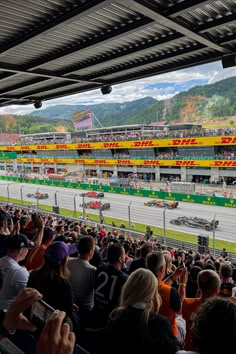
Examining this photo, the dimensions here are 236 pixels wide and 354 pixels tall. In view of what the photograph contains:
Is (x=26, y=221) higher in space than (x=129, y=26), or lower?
lower

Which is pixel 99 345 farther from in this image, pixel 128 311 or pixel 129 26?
pixel 129 26

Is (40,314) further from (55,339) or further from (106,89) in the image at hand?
(106,89)

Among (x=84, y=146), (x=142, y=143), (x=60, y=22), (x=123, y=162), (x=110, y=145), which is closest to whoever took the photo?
(x=60, y=22)

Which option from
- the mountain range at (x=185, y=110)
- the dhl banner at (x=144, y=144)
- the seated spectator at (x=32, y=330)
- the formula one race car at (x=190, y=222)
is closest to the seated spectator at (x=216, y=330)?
the seated spectator at (x=32, y=330)

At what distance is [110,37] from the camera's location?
15.1 feet

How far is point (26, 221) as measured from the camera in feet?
17.6

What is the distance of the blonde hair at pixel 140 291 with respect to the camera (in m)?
1.51

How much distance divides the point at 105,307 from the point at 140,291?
0.72m

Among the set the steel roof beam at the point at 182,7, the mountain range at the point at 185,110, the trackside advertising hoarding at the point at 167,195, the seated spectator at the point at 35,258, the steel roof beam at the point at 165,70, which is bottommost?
the trackside advertising hoarding at the point at 167,195

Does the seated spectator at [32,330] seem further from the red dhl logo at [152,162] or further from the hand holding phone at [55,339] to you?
the red dhl logo at [152,162]

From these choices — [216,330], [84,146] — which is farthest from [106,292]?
[84,146]

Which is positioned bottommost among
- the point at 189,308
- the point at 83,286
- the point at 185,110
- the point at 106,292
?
the point at 189,308

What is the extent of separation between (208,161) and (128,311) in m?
27.1

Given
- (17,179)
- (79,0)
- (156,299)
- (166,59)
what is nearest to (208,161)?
(17,179)
